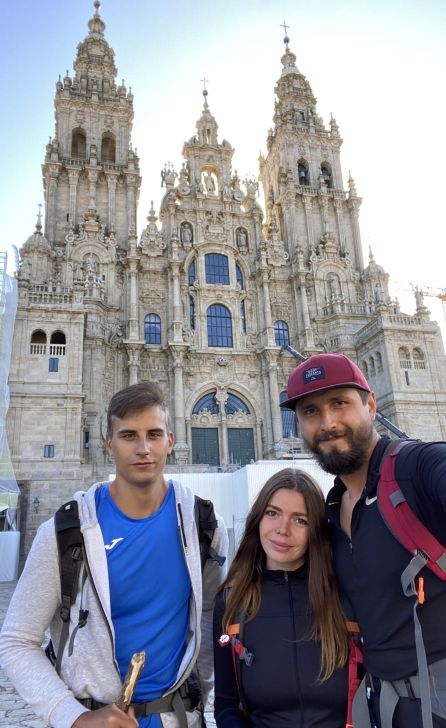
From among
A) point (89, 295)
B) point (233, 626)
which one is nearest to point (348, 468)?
point (233, 626)

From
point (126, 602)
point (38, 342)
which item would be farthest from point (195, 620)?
point (38, 342)

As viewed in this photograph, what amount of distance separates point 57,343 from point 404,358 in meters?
19.2

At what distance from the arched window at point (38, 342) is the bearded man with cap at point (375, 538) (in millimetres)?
24205

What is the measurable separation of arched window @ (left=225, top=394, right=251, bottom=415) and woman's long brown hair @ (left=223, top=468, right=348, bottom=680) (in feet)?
88.5

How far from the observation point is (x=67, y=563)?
2.57 m

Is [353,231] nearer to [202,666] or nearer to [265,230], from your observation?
[265,230]

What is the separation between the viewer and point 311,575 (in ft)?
9.04

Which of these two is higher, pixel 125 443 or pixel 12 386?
pixel 12 386

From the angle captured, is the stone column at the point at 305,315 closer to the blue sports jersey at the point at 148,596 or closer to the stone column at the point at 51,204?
the stone column at the point at 51,204

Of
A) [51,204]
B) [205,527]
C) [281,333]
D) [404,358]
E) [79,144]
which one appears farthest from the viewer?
[79,144]

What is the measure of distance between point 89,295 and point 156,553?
1064 inches

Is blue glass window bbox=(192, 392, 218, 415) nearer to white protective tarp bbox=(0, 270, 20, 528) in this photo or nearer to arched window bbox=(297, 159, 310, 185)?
white protective tarp bbox=(0, 270, 20, 528)

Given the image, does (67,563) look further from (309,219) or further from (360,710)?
(309,219)

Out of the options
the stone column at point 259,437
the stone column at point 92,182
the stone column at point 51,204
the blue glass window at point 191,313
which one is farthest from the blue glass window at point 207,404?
the stone column at point 92,182
